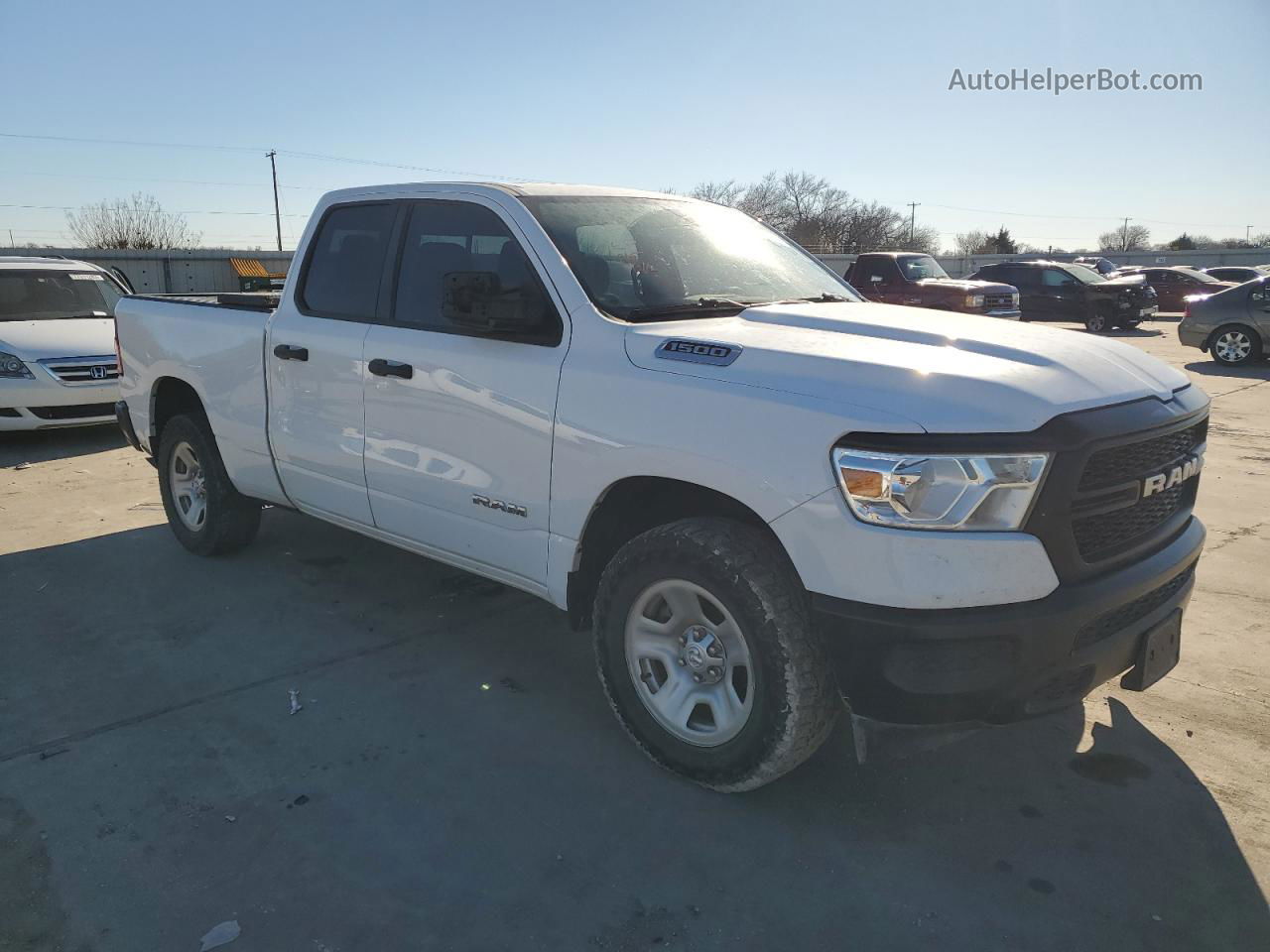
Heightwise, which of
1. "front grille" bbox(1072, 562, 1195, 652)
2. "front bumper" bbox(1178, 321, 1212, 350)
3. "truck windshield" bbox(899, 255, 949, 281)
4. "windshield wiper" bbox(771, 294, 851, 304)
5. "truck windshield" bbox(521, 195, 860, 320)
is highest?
"truck windshield" bbox(521, 195, 860, 320)

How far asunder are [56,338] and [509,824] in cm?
834

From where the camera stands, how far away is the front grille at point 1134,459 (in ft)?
8.73

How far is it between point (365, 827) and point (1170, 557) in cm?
268

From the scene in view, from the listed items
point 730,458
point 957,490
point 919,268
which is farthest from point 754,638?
point 919,268

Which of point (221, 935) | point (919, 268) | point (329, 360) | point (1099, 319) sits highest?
point (919, 268)

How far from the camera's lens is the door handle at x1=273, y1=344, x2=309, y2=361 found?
445 centimetres

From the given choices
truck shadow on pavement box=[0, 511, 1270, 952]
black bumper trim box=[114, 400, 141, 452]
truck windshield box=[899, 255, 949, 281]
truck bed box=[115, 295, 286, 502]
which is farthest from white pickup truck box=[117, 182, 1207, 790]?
truck windshield box=[899, 255, 949, 281]

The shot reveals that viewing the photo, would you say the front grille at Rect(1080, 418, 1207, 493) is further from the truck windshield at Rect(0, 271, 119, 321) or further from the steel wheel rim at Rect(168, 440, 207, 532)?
the truck windshield at Rect(0, 271, 119, 321)

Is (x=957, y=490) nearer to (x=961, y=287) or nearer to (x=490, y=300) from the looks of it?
(x=490, y=300)

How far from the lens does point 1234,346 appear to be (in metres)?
14.7

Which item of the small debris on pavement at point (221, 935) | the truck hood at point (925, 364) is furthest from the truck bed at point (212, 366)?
the small debris on pavement at point (221, 935)

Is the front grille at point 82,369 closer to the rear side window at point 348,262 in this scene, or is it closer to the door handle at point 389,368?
the rear side window at point 348,262

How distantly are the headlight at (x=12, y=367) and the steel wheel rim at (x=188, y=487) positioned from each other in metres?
4.09

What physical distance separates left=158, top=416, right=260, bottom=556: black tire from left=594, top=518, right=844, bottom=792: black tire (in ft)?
10.5
